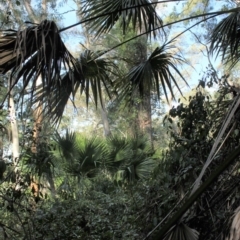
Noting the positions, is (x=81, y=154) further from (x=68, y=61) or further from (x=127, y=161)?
(x=68, y=61)

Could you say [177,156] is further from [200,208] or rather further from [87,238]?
[87,238]

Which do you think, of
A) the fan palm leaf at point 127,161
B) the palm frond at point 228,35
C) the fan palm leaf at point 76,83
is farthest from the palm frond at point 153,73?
the fan palm leaf at point 127,161

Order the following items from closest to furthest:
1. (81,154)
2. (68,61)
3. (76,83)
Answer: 1. (68,61)
2. (76,83)
3. (81,154)

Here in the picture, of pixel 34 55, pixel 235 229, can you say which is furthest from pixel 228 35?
pixel 235 229

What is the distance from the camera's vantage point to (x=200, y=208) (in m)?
2.83

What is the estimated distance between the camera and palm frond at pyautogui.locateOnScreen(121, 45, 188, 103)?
3668 millimetres

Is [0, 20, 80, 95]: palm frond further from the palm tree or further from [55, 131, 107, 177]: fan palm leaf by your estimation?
[55, 131, 107, 177]: fan palm leaf

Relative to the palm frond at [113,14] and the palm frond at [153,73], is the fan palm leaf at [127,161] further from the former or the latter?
the palm frond at [113,14]

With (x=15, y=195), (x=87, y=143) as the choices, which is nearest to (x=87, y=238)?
(x=15, y=195)

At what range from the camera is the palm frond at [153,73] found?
3668mm

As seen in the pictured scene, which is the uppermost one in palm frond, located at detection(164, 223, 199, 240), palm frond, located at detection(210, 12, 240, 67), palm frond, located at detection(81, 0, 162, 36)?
palm frond, located at detection(81, 0, 162, 36)

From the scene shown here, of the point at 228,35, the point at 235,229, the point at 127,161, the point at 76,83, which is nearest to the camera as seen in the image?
the point at 235,229

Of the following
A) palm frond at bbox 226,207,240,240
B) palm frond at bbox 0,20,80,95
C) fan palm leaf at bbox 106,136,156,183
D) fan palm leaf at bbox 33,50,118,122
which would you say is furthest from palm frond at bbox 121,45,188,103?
palm frond at bbox 226,207,240,240

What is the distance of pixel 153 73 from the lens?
372cm
